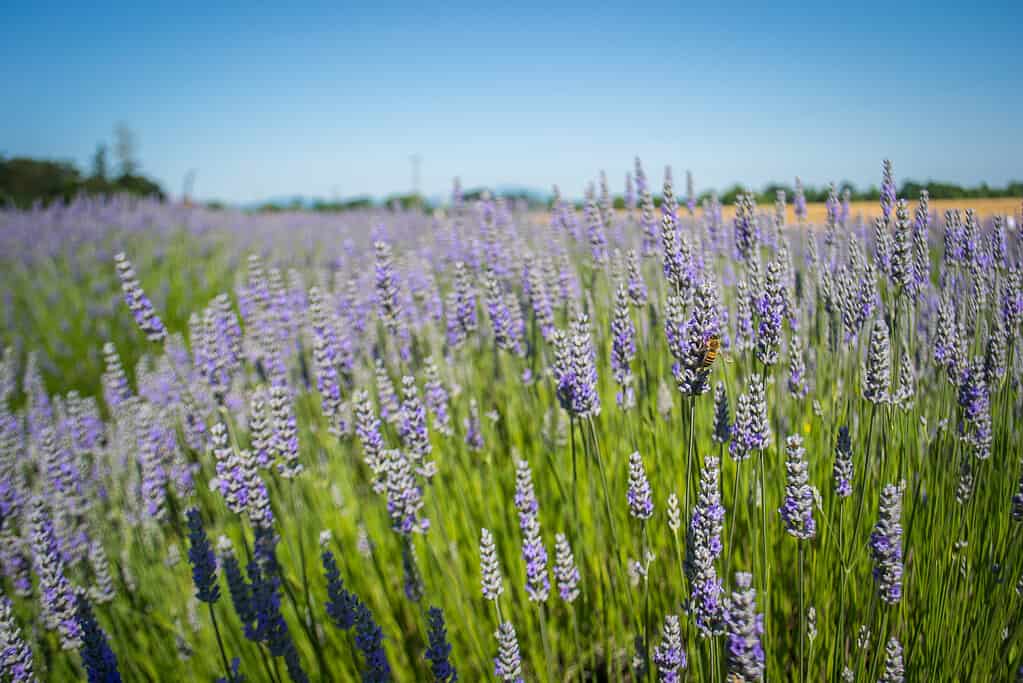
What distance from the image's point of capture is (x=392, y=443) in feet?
8.55

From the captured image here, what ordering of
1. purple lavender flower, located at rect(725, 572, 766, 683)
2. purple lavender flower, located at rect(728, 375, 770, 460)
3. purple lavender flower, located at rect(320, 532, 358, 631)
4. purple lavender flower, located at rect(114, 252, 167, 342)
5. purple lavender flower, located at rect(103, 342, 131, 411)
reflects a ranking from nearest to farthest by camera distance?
purple lavender flower, located at rect(725, 572, 766, 683)
purple lavender flower, located at rect(728, 375, 770, 460)
purple lavender flower, located at rect(320, 532, 358, 631)
purple lavender flower, located at rect(114, 252, 167, 342)
purple lavender flower, located at rect(103, 342, 131, 411)

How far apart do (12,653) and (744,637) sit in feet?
6.29

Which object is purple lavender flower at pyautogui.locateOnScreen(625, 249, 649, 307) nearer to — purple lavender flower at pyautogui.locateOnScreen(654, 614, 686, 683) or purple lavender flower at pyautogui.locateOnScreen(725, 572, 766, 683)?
purple lavender flower at pyautogui.locateOnScreen(654, 614, 686, 683)

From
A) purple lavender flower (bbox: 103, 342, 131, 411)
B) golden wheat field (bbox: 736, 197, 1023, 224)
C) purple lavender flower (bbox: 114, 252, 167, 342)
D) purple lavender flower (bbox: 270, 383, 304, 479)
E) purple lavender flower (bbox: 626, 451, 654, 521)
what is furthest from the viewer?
purple lavender flower (bbox: 103, 342, 131, 411)

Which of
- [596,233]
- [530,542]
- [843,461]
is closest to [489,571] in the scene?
[530,542]

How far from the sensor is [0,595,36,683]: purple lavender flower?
1586 millimetres

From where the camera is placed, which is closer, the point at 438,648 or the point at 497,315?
the point at 438,648

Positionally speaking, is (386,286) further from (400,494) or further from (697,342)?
(697,342)

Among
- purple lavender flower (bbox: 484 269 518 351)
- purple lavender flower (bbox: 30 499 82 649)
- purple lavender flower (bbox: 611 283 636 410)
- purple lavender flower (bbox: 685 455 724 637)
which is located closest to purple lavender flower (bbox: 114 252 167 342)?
purple lavender flower (bbox: 30 499 82 649)

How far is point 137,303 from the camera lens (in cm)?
240

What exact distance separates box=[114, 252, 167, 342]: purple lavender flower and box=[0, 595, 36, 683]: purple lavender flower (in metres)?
1.10

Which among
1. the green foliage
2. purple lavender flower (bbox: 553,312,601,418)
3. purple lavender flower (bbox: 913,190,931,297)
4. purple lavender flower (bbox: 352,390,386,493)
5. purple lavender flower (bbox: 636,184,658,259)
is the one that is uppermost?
the green foliage

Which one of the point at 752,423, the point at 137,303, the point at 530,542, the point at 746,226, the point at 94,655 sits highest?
the point at 746,226

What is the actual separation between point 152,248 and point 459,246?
900 cm
